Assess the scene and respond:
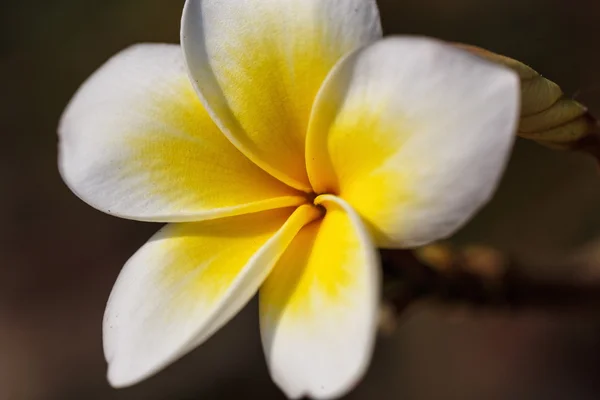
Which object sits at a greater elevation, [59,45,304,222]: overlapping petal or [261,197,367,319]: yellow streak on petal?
[59,45,304,222]: overlapping petal

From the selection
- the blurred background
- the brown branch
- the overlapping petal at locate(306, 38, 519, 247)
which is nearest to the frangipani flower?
the overlapping petal at locate(306, 38, 519, 247)

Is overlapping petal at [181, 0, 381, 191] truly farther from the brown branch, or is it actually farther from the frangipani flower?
the brown branch

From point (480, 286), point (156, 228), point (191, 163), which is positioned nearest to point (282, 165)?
point (191, 163)

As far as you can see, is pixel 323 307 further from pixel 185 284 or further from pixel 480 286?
pixel 480 286

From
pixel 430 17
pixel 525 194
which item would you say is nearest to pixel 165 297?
pixel 525 194

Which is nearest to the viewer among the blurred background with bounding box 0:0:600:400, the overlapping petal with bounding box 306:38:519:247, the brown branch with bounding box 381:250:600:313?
the overlapping petal with bounding box 306:38:519:247

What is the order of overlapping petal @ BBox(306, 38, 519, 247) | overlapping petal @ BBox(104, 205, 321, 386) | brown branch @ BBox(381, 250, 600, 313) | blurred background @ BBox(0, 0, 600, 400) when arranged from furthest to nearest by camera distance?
1. blurred background @ BBox(0, 0, 600, 400)
2. brown branch @ BBox(381, 250, 600, 313)
3. overlapping petal @ BBox(104, 205, 321, 386)
4. overlapping petal @ BBox(306, 38, 519, 247)
